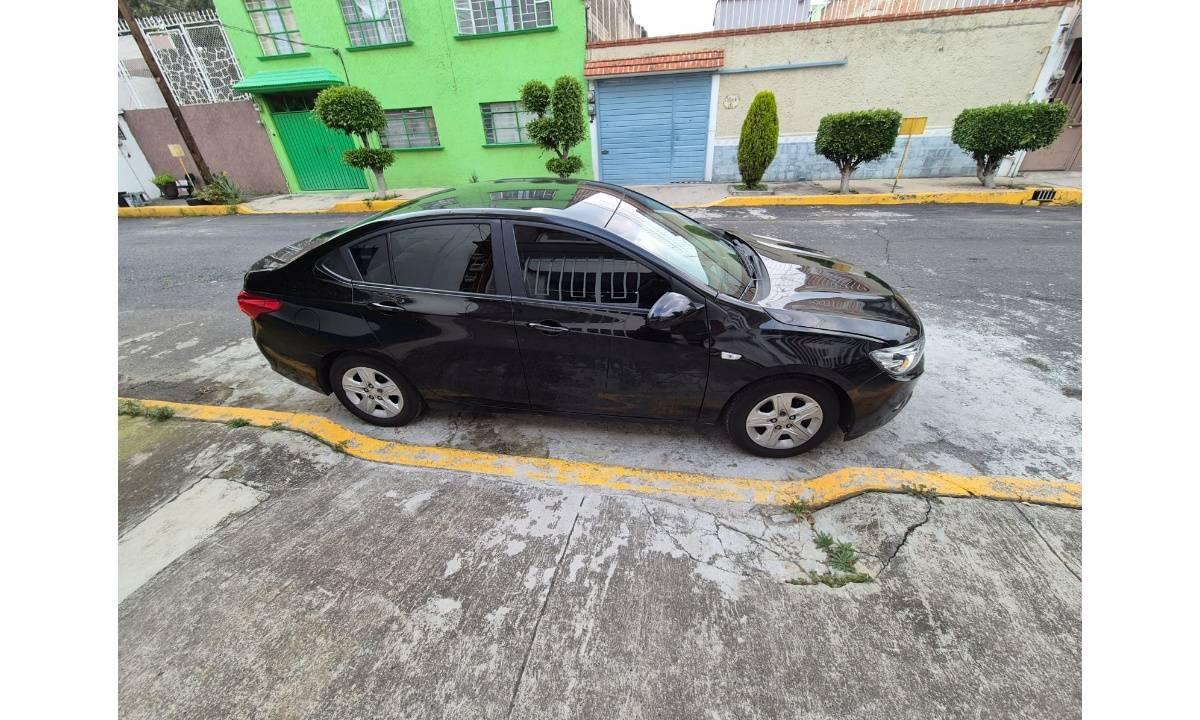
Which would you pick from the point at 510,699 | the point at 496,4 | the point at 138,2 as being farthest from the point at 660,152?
the point at 138,2

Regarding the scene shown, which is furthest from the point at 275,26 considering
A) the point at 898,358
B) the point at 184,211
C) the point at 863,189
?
the point at 898,358

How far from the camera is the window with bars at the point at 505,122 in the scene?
1230 centimetres

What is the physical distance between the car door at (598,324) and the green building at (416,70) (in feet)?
36.4

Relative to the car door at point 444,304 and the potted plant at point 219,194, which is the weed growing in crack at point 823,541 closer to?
the car door at point 444,304

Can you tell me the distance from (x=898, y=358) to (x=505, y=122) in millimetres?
12859

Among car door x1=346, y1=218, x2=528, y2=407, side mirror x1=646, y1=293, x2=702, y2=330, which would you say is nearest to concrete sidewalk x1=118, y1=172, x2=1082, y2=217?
car door x1=346, y1=218, x2=528, y2=407

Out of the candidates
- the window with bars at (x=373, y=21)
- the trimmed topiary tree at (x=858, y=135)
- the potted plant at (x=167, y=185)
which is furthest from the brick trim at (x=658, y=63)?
the potted plant at (x=167, y=185)

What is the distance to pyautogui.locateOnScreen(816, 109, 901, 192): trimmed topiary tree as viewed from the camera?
30.3ft

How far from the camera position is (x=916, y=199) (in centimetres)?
924

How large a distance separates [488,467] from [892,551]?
2.19 meters

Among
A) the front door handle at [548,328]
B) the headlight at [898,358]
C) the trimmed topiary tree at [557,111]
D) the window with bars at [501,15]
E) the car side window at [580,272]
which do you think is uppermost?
the window with bars at [501,15]

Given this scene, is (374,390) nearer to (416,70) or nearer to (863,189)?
(863,189)

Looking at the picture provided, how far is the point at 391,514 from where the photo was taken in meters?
Result: 2.44

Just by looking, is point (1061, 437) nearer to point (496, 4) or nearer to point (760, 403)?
point (760, 403)
